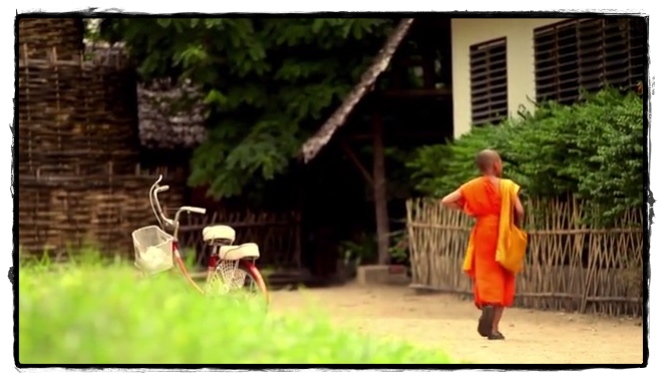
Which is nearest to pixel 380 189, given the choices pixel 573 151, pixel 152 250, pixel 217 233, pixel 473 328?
pixel 573 151

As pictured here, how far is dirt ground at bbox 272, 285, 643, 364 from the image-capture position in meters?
9.96

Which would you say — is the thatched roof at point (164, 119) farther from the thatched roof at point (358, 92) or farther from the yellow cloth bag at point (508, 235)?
the yellow cloth bag at point (508, 235)

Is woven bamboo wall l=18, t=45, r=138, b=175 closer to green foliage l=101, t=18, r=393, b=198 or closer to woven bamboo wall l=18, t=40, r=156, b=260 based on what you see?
woven bamboo wall l=18, t=40, r=156, b=260

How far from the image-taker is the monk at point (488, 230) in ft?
35.7

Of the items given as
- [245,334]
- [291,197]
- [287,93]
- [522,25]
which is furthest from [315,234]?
[245,334]

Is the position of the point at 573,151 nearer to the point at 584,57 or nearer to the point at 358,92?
the point at 584,57

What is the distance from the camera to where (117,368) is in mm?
8258

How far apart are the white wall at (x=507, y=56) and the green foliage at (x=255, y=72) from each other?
1.27 metres

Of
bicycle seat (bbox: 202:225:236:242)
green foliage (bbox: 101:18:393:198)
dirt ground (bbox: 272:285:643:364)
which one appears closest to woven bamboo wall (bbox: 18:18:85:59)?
green foliage (bbox: 101:18:393:198)

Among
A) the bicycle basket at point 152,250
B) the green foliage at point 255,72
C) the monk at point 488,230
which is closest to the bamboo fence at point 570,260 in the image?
the monk at point 488,230

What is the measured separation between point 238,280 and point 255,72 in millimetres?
7882

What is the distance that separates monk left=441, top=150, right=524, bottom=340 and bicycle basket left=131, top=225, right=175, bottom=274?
223 centimetres

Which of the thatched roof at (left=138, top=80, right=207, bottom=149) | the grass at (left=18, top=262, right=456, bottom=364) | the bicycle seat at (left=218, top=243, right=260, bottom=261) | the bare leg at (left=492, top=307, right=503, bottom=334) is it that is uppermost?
the thatched roof at (left=138, top=80, right=207, bottom=149)

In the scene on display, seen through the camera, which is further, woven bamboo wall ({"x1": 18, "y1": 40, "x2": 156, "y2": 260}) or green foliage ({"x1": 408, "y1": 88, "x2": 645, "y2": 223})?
woven bamboo wall ({"x1": 18, "y1": 40, "x2": 156, "y2": 260})
